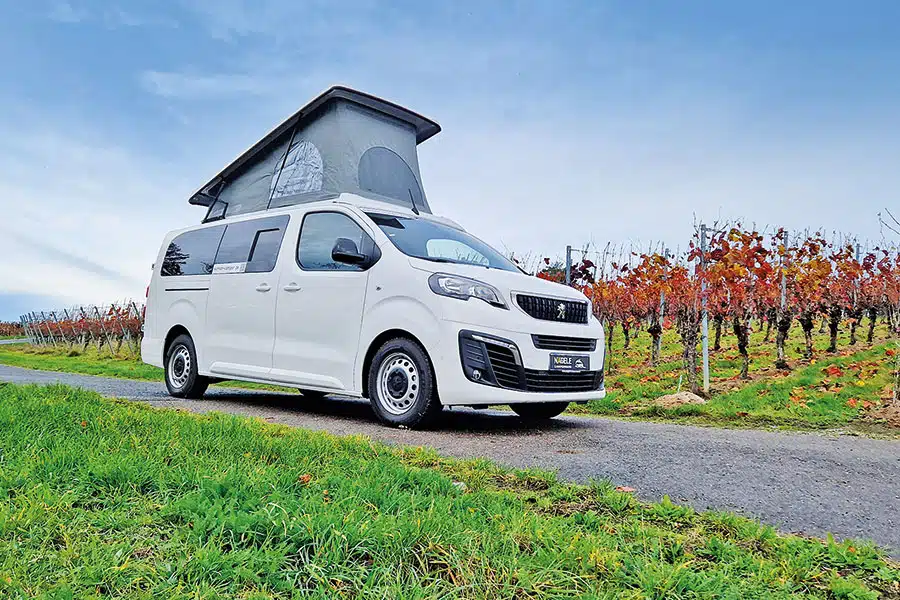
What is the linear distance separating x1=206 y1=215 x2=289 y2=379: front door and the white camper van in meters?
0.02

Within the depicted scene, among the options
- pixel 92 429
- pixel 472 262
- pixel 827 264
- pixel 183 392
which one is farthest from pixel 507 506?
pixel 827 264

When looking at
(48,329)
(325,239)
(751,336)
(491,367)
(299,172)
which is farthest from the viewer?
(48,329)

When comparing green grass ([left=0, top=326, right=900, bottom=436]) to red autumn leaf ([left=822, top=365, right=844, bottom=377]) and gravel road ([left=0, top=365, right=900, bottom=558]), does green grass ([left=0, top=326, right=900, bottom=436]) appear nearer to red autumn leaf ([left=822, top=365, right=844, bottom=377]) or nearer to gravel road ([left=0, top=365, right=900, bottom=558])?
red autumn leaf ([left=822, top=365, right=844, bottom=377])

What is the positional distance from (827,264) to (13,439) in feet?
42.4

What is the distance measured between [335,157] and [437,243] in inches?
76.5

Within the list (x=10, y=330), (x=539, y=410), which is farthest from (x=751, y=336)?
(x=10, y=330)

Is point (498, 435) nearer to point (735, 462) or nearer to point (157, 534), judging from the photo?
point (735, 462)

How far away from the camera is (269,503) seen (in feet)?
7.93

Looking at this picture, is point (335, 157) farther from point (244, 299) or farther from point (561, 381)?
point (561, 381)

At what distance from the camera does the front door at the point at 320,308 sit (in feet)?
19.4

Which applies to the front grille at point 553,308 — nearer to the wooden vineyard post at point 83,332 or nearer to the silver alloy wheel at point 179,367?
the silver alloy wheel at point 179,367

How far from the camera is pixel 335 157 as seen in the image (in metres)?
7.41

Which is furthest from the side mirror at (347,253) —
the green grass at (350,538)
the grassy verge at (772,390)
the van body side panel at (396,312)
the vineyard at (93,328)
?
the vineyard at (93,328)

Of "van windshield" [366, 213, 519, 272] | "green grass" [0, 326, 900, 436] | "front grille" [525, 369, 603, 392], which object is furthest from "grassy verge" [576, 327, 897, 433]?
"van windshield" [366, 213, 519, 272]
